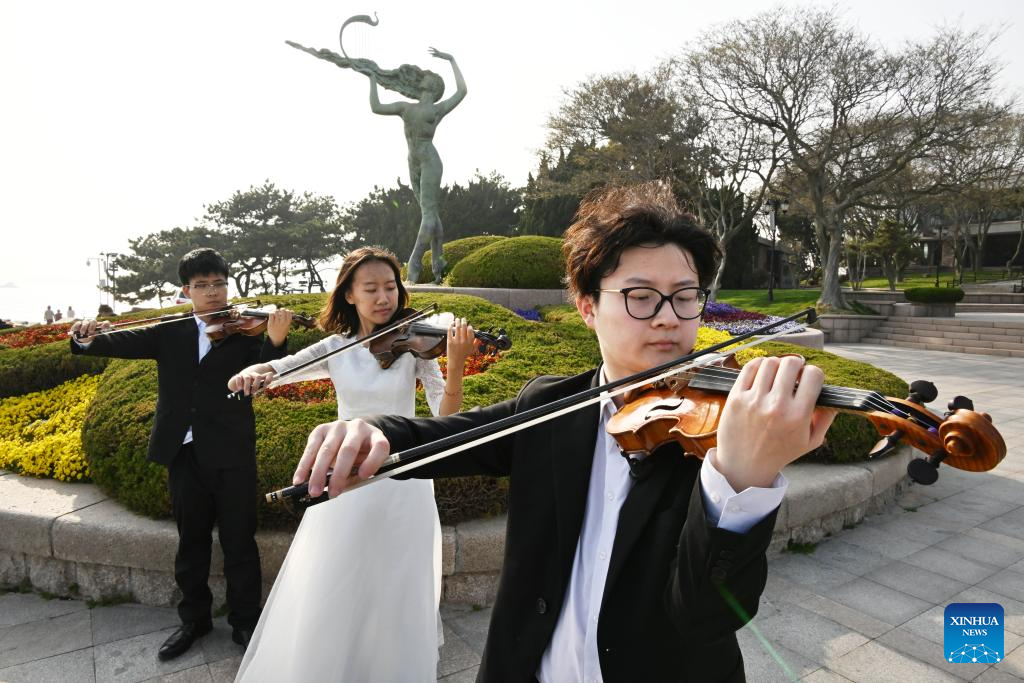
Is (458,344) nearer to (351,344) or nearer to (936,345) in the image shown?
(351,344)

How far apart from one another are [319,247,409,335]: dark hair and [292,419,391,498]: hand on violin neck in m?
2.16

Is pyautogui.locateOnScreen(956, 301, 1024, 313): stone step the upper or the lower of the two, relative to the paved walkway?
lower

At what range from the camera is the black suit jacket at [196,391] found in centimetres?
326

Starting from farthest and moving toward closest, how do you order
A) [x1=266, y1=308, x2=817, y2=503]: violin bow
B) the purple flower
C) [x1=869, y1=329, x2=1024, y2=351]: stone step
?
[x1=869, y1=329, x2=1024, y2=351]: stone step → the purple flower → [x1=266, y1=308, x2=817, y2=503]: violin bow

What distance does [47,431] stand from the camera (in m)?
5.41

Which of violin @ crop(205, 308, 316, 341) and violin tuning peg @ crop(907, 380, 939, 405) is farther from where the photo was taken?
violin @ crop(205, 308, 316, 341)

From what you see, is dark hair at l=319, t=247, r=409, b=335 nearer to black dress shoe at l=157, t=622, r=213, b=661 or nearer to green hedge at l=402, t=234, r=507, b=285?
black dress shoe at l=157, t=622, r=213, b=661

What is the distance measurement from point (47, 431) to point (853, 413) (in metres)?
6.43

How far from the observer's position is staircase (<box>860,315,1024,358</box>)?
16484 mm

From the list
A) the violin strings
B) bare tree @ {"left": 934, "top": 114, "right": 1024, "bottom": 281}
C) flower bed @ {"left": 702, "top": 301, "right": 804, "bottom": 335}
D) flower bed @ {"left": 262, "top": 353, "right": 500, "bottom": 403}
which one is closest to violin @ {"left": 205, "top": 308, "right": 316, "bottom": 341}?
flower bed @ {"left": 262, "top": 353, "right": 500, "bottom": 403}

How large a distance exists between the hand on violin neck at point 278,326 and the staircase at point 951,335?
18.7 meters

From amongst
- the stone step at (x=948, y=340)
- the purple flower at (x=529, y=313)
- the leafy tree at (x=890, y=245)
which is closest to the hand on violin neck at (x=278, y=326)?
the purple flower at (x=529, y=313)

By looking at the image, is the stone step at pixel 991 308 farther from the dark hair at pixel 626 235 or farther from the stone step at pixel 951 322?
the dark hair at pixel 626 235

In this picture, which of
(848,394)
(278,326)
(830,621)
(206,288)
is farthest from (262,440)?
(848,394)
